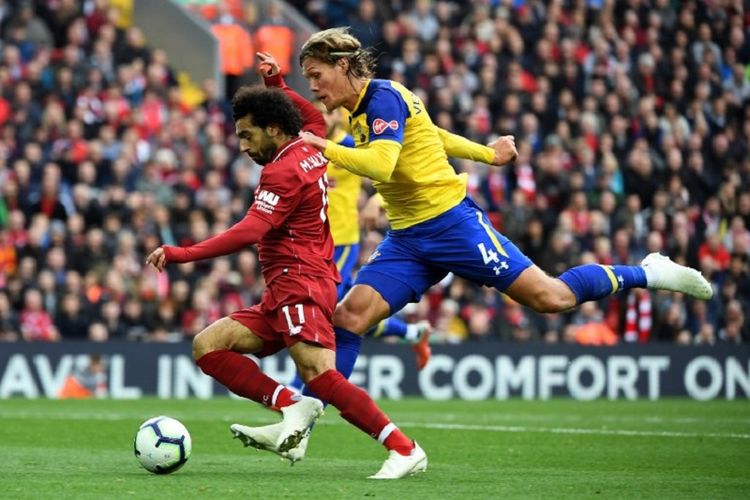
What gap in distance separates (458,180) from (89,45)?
38.9ft

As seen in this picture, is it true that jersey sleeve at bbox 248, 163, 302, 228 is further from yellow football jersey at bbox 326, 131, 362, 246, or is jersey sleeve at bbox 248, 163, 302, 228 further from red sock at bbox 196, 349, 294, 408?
yellow football jersey at bbox 326, 131, 362, 246

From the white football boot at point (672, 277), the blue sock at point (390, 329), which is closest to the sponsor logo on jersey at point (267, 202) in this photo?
the white football boot at point (672, 277)

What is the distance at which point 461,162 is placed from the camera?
20.5m

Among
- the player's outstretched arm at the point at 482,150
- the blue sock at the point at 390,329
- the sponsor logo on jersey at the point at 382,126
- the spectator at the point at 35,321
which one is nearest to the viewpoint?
the sponsor logo on jersey at the point at 382,126

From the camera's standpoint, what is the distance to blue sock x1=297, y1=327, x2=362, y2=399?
9.24m

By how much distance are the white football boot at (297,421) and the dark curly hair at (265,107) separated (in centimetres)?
155

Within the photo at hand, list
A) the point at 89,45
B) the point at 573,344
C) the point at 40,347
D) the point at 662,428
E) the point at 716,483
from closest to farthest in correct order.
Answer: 1. the point at 716,483
2. the point at 662,428
3. the point at 40,347
4. the point at 573,344
5. the point at 89,45

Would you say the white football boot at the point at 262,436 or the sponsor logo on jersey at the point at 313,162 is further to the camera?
the sponsor logo on jersey at the point at 313,162

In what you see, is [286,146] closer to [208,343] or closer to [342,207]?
[208,343]

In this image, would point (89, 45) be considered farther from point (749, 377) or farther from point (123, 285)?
point (749, 377)

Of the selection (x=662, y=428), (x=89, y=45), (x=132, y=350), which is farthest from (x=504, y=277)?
(x=89, y=45)

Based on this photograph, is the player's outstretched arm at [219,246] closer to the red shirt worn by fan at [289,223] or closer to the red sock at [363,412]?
the red shirt worn by fan at [289,223]

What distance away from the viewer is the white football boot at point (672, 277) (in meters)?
9.77

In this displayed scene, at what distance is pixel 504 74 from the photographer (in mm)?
22312
